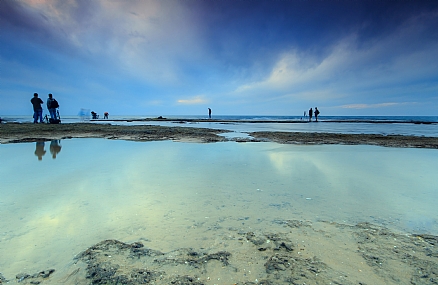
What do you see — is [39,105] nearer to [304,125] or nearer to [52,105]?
[52,105]

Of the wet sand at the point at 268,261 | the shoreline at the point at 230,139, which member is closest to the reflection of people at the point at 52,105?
the shoreline at the point at 230,139

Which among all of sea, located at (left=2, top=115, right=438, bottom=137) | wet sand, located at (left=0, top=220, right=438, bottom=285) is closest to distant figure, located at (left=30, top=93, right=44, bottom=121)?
sea, located at (left=2, top=115, right=438, bottom=137)

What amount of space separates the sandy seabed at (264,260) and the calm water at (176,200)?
0.12 metres

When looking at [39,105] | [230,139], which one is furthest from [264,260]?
[39,105]

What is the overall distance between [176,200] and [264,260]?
179 centimetres

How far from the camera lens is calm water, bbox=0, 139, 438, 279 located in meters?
2.43

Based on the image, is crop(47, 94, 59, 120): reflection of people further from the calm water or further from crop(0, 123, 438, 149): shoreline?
the calm water

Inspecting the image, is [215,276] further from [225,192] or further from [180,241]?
[225,192]

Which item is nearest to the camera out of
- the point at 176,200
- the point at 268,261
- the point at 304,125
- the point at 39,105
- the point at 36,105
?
the point at 268,261

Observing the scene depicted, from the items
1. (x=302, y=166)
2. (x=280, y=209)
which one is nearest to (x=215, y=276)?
(x=280, y=209)

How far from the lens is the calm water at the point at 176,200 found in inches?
95.8

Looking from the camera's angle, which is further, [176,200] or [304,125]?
[304,125]

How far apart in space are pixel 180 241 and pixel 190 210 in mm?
754

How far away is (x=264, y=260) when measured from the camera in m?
2.12
